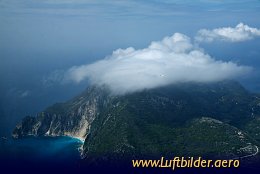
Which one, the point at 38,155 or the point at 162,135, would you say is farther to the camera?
the point at 162,135

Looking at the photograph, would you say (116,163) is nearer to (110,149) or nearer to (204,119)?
(110,149)

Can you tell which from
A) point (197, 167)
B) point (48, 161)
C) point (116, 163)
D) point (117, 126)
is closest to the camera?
point (197, 167)

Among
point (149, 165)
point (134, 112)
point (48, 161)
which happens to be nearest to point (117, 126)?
point (134, 112)

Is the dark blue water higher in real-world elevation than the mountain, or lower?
lower

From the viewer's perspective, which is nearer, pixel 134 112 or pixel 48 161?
pixel 48 161

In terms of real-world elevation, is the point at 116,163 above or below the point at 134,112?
below

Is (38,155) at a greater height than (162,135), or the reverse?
(162,135)

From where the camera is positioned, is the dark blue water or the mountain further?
the mountain

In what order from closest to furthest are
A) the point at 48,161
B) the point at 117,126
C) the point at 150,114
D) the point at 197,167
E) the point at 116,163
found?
the point at 197,167
the point at 116,163
the point at 48,161
the point at 117,126
the point at 150,114
